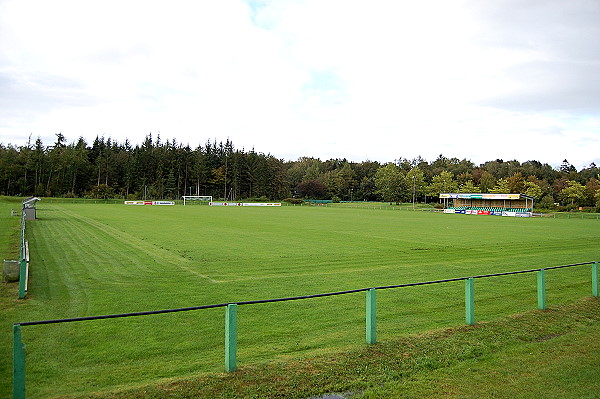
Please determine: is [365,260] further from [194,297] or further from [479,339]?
[479,339]

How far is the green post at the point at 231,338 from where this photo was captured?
6930mm

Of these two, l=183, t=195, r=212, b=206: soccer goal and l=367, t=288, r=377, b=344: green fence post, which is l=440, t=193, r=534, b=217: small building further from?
l=367, t=288, r=377, b=344: green fence post

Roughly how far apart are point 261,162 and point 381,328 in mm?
129851

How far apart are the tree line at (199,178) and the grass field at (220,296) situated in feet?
287

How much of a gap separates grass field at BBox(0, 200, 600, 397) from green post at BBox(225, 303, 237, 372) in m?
0.32

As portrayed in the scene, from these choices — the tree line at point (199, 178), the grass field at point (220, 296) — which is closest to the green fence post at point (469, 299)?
the grass field at point (220, 296)

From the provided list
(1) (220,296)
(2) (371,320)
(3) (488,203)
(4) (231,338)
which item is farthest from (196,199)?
(4) (231,338)

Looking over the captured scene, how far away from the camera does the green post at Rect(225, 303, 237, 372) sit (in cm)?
693

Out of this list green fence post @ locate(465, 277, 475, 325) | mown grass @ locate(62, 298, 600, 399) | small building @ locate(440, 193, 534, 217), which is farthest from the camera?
small building @ locate(440, 193, 534, 217)

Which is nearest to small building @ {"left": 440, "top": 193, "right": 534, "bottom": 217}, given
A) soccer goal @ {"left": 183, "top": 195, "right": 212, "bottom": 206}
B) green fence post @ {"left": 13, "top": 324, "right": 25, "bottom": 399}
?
soccer goal @ {"left": 183, "top": 195, "right": 212, "bottom": 206}

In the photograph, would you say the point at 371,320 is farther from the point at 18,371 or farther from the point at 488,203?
the point at 488,203

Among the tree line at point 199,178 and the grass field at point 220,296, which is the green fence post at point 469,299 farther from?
the tree line at point 199,178

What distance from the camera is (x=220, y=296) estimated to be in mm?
12898

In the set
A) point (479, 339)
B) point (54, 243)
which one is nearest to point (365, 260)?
point (479, 339)
